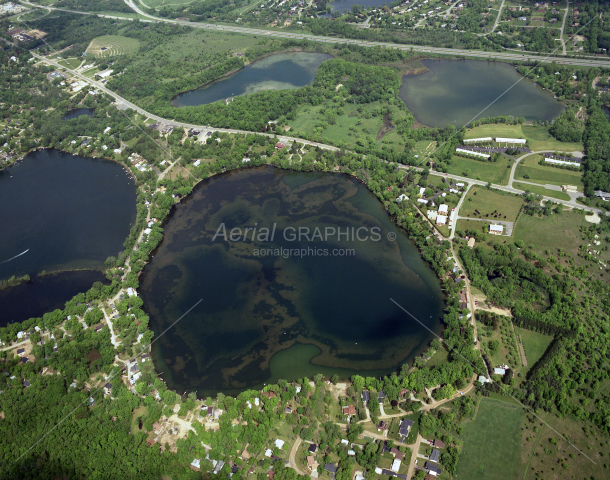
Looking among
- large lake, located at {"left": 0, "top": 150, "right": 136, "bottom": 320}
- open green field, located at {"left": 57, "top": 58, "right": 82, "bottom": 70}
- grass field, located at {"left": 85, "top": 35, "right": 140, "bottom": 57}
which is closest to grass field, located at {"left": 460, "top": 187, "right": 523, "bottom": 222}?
large lake, located at {"left": 0, "top": 150, "right": 136, "bottom": 320}

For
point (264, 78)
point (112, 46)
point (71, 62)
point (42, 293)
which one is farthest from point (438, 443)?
point (112, 46)

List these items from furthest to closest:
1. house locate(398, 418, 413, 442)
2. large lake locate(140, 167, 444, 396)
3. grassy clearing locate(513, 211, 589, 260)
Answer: grassy clearing locate(513, 211, 589, 260), large lake locate(140, 167, 444, 396), house locate(398, 418, 413, 442)

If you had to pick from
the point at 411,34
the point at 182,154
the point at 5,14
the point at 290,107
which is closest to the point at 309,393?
the point at 182,154

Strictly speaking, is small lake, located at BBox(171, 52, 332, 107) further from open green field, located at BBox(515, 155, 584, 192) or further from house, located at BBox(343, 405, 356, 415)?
house, located at BBox(343, 405, 356, 415)

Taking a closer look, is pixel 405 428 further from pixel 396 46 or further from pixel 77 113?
pixel 396 46

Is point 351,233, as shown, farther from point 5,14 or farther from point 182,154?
point 5,14

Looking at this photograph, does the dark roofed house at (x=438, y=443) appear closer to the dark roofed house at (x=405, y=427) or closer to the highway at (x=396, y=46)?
the dark roofed house at (x=405, y=427)
